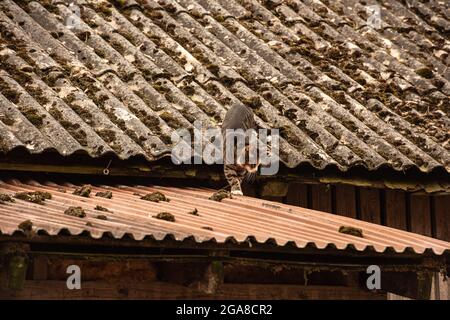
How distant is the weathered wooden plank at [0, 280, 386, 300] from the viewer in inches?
289

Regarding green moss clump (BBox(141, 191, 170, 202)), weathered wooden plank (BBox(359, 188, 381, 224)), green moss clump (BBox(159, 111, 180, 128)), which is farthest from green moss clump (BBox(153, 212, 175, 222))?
weathered wooden plank (BBox(359, 188, 381, 224))

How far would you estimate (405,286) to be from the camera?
7.93 m

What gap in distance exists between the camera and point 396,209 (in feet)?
31.2

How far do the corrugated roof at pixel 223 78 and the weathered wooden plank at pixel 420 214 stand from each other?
461mm

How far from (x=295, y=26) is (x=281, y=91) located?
1.61 meters

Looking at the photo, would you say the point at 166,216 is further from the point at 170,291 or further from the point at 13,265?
the point at 13,265

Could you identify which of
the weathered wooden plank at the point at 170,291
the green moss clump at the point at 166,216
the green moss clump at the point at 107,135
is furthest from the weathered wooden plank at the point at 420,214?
the green moss clump at the point at 166,216

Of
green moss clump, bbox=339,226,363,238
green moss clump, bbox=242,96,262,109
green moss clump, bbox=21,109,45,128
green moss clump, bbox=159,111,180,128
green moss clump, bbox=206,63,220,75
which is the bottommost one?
green moss clump, bbox=339,226,363,238

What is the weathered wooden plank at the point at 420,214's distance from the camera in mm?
9562

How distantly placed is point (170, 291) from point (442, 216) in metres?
3.03

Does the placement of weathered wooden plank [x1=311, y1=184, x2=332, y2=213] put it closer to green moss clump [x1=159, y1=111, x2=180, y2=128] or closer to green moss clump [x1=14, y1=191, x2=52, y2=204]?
green moss clump [x1=159, y1=111, x2=180, y2=128]

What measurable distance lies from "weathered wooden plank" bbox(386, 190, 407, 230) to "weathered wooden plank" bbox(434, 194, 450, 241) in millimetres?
316

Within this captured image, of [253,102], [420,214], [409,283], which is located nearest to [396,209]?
[420,214]

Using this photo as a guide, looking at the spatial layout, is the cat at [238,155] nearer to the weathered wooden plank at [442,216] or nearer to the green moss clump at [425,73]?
the weathered wooden plank at [442,216]
